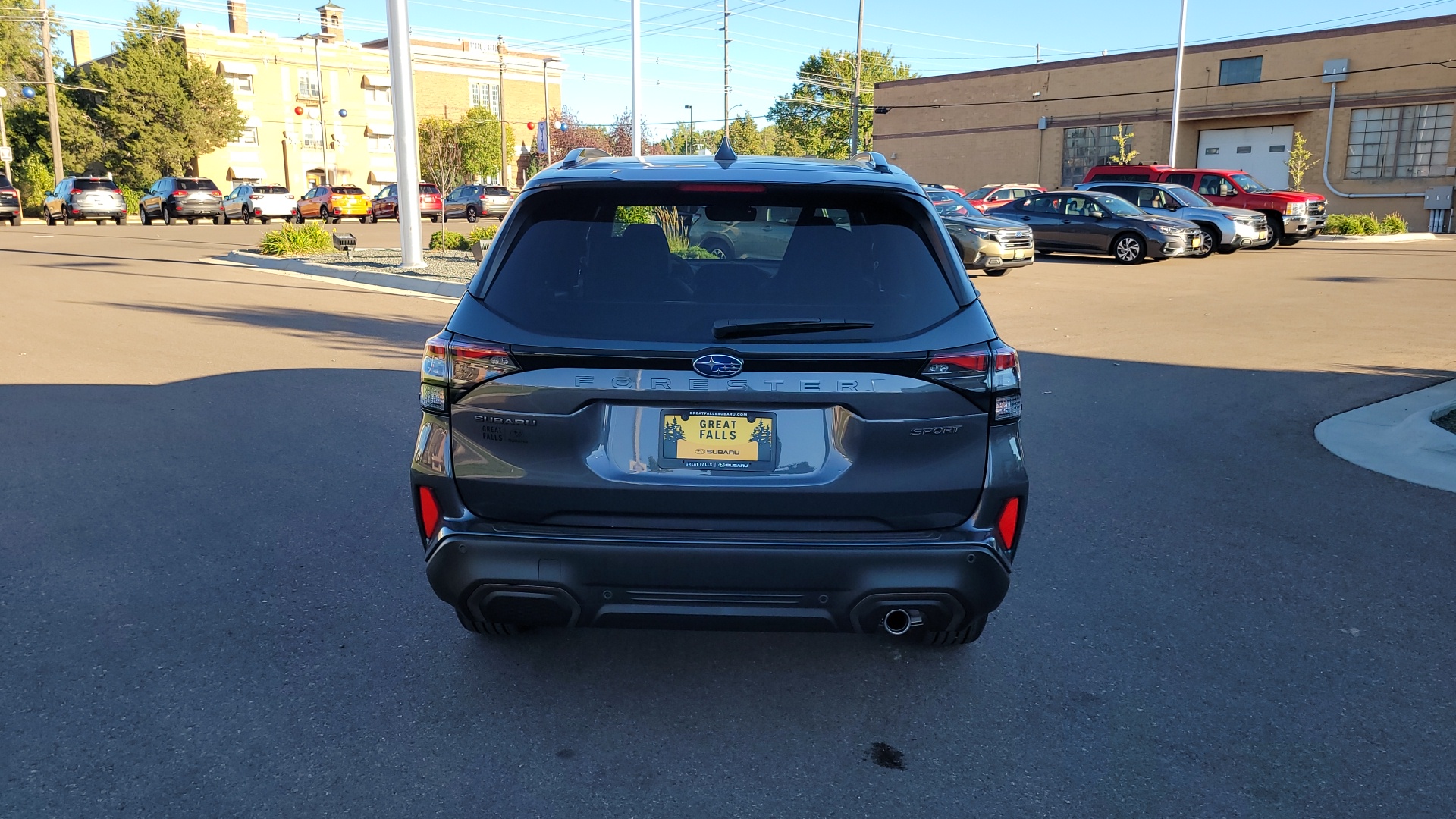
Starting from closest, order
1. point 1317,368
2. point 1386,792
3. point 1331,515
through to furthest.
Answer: point 1386,792 < point 1331,515 < point 1317,368

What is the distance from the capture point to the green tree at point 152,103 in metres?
57.6

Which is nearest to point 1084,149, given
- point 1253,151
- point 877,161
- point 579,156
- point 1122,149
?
point 1122,149

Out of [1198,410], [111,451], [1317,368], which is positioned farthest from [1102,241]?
[111,451]

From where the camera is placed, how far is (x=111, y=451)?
7031 millimetres

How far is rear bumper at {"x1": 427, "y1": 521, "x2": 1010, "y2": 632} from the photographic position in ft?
10.7

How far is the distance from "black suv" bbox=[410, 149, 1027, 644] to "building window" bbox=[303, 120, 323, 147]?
2857 inches

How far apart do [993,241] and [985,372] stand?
1761 centimetres

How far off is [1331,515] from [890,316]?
3.82 meters

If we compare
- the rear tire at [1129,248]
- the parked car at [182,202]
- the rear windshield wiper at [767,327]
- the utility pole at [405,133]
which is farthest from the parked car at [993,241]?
the parked car at [182,202]

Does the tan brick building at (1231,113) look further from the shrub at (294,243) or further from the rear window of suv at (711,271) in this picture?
the rear window of suv at (711,271)

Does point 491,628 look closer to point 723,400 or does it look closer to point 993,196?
point 723,400

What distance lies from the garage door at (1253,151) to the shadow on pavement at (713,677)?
141 feet

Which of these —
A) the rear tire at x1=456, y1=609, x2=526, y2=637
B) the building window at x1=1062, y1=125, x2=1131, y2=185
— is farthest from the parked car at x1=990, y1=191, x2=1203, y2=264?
the building window at x1=1062, y1=125, x2=1131, y2=185

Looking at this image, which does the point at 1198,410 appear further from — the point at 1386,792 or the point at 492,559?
the point at 492,559
